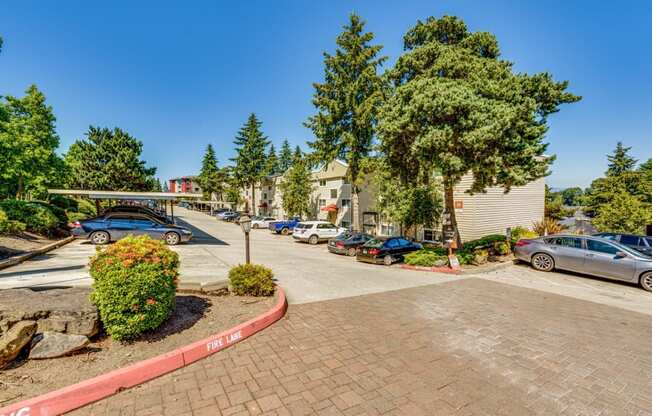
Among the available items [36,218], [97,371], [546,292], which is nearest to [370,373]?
[97,371]

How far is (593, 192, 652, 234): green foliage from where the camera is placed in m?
16.8

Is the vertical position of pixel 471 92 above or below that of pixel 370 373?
above

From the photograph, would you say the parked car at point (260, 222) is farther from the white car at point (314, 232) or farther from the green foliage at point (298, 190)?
the white car at point (314, 232)

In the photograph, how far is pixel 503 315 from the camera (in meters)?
6.30

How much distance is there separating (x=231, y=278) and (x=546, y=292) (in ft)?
29.7

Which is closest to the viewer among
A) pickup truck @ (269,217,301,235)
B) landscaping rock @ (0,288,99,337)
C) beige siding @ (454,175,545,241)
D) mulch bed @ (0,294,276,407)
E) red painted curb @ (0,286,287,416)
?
red painted curb @ (0,286,287,416)

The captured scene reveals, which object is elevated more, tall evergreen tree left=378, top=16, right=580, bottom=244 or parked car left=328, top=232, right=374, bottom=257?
tall evergreen tree left=378, top=16, right=580, bottom=244

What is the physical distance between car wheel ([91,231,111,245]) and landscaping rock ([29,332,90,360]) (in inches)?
478

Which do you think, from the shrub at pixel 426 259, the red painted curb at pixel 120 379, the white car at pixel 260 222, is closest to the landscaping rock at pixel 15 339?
the red painted curb at pixel 120 379

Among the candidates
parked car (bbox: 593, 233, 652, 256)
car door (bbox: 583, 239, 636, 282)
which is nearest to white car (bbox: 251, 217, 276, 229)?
car door (bbox: 583, 239, 636, 282)

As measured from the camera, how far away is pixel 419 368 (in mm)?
4047

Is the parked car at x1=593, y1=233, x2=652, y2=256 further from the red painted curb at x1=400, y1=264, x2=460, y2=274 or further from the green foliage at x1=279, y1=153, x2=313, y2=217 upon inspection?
→ the green foliage at x1=279, y1=153, x2=313, y2=217

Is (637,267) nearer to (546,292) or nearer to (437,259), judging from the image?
(546,292)

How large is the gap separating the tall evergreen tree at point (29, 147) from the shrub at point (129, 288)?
17.6m
